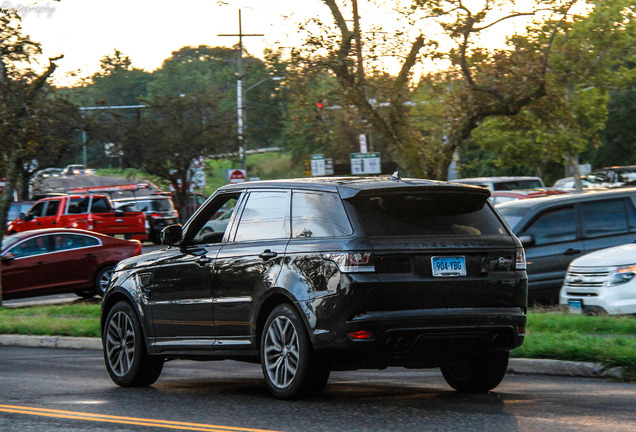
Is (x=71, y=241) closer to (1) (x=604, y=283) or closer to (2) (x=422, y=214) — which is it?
(1) (x=604, y=283)

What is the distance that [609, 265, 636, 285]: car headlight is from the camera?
41.4ft

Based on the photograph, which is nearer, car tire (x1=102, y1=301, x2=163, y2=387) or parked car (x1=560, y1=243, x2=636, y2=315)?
car tire (x1=102, y1=301, x2=163, y2=387)

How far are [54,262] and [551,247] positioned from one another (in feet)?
36.9

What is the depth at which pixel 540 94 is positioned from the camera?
18.1 m

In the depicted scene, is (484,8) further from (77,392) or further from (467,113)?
(77,392)

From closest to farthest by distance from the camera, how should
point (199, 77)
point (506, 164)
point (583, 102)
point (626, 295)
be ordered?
1. point (626, 295)
2. point (583, 102)
3. point (506, 164)
4. point (199, 77)

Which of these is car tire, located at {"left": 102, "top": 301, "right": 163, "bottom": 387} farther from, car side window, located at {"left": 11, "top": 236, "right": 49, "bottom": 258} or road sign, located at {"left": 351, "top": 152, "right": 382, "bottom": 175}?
road sign, located at {"left": 351, "top": 152, "right": 382, "bottom": 175}

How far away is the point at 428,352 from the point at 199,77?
124035 millimetres

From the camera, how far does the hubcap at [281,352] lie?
781cm

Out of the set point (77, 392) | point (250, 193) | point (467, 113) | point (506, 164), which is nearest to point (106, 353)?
point (77, 392)

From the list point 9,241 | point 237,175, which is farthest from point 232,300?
point 237,175

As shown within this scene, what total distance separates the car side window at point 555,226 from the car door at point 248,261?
7808 millimetres

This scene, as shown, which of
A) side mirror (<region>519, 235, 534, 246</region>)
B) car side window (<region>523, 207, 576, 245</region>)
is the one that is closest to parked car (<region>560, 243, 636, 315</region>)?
side mirror (<region>519, 235, 534, 246</region>)

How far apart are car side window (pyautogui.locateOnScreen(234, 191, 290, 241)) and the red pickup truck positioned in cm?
2931
